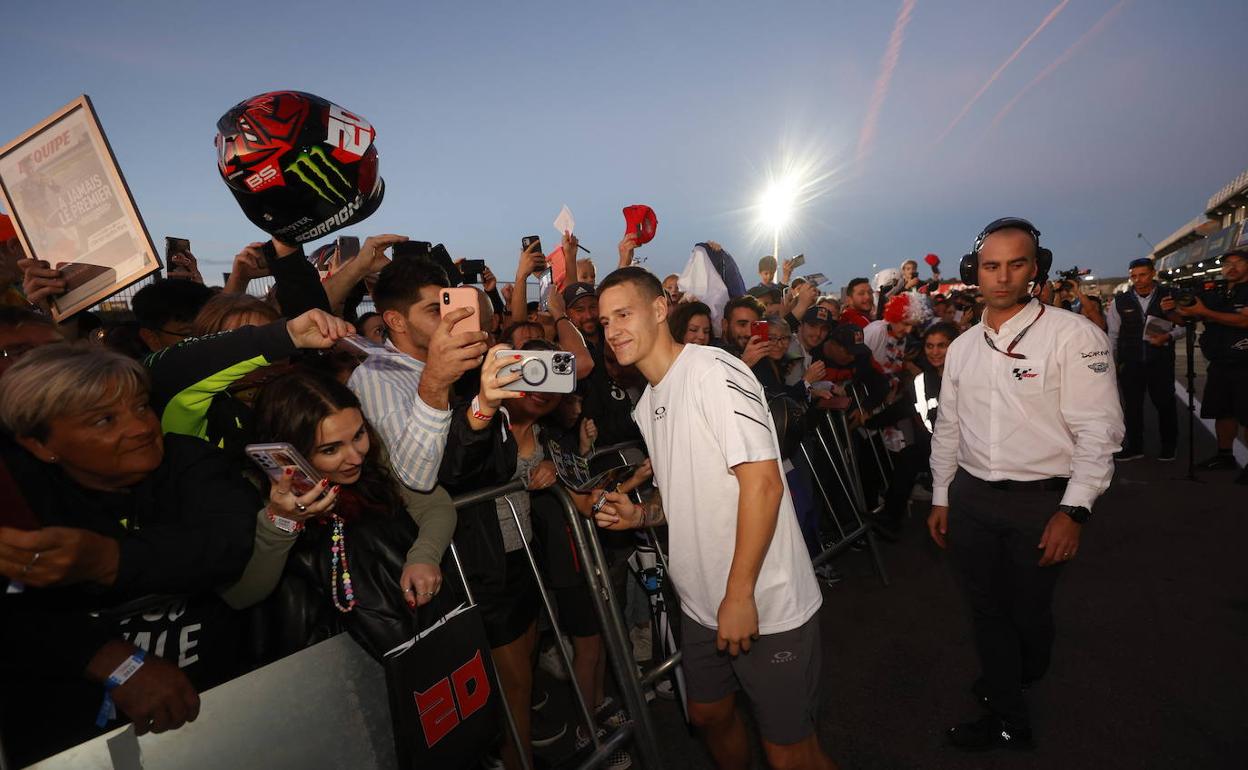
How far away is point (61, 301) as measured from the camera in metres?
2.40

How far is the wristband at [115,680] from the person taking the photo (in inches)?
61.7

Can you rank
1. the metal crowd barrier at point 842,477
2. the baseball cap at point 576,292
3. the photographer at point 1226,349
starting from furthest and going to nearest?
the photographer at point 1226,349, the baseball cap at point 576,292, the metal crowd barrier at point 842,477

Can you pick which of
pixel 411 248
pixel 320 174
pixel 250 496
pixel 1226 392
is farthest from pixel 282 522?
pixel 1226 392

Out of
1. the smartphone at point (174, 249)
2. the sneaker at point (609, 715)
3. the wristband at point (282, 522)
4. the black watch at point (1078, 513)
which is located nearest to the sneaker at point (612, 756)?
the sneaker at point (609, 715)

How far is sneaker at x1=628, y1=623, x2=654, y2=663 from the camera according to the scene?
424 centimetres

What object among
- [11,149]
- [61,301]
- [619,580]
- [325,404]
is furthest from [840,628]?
[11,149]

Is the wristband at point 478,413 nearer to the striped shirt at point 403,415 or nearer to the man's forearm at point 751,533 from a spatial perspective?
the striped shirt at point 403,415

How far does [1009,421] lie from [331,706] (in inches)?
129

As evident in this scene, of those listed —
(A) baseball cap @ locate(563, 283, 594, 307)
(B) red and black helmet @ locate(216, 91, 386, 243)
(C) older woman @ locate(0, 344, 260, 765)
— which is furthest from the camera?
(A) baseball cap @ locate(563, 283, 594, 307)

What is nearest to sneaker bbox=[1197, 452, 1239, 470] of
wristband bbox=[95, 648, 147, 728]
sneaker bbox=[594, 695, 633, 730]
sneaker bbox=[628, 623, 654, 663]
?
sneaker bbox=[628, 623, 654, 663]

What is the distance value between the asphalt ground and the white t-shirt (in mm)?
1409

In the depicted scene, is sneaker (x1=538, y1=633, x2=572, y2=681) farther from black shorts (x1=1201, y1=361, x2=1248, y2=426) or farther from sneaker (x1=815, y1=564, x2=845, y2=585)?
black shorts (x1=1201, y1=361, x2=1248, y2=426)

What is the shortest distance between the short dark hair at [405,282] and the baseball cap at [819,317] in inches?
184

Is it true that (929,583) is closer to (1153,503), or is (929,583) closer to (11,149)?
(1153,503)
